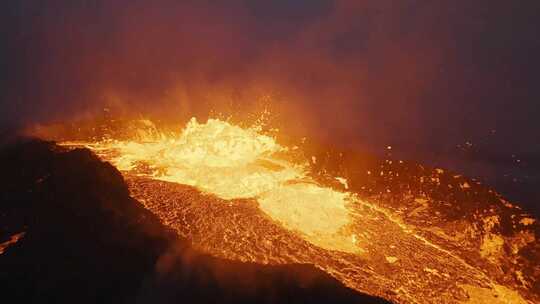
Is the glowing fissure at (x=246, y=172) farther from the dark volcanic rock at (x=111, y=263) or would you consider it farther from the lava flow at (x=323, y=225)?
the dark volcanic rock at (x=111, y=263)

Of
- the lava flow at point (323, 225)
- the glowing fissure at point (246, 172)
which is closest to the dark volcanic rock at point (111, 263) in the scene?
the lava flow at point (323, 225)

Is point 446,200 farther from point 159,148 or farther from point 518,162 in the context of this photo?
point 159,148

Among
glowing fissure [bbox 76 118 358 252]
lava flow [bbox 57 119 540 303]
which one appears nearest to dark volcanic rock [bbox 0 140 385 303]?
lava flow [bbox 57 119 540 303]

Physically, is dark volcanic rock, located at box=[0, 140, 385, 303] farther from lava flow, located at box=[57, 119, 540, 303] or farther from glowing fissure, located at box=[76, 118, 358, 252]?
glowing fissure, located at box=[76, 118, 358, 252]

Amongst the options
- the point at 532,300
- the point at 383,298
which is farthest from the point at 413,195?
the point at 383,298

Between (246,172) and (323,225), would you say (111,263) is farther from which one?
(246,172)

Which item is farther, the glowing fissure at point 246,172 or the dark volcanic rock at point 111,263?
the glowing fissure at point 246,172
